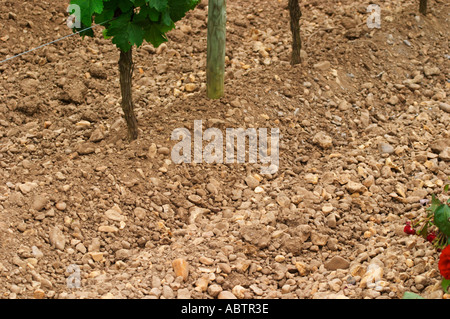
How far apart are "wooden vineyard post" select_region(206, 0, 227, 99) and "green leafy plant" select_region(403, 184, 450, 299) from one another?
7.56 feet

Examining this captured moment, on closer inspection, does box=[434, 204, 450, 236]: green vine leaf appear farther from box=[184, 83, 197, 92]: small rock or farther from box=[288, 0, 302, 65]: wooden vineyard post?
box=[184, 83, 197, 92]: small rock

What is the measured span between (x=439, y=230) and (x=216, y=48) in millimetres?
Result: 2705

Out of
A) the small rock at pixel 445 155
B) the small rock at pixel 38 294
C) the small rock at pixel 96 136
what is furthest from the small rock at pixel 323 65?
the small rock at pixel 38 294

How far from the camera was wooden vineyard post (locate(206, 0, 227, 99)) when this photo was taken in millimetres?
5215

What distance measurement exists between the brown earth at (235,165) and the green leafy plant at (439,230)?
8 cm

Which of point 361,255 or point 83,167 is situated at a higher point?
point 83,167

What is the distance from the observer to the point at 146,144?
4957 mm

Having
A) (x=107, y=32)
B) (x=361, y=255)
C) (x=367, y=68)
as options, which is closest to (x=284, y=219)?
(x=361, y=255)

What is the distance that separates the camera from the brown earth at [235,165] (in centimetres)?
389

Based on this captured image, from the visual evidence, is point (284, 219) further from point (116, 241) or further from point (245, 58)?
point (245, 58)

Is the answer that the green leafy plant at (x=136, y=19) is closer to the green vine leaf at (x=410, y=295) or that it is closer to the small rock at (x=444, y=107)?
the green vine leaf at (x=410, y=295)

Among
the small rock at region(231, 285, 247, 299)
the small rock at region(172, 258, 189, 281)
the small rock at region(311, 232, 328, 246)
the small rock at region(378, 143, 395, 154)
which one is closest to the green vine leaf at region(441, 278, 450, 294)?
the small rock at region(311, 232, 328, 246)

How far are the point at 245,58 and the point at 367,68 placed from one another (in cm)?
137

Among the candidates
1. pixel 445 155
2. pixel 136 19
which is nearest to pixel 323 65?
pixel 445 155
